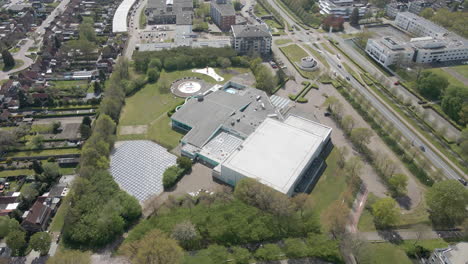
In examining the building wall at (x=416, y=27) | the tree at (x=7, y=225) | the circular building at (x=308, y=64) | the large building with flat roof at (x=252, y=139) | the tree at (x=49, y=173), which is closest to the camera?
the tree at (x=7, y=225)

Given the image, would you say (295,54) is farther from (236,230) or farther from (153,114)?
(236,230)

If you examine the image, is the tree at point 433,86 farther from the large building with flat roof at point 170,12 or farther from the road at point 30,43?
the road at point 30,43

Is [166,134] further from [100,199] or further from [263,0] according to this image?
[263,0]

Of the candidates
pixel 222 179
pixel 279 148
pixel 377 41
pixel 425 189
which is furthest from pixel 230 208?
pixel 377 41

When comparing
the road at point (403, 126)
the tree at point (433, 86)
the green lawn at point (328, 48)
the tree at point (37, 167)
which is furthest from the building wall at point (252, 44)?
the tree at point (37, 167)

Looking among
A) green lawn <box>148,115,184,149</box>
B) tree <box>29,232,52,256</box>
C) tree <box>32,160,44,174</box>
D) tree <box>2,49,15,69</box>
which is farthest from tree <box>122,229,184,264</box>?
tree <box>2,49,15,69</box>

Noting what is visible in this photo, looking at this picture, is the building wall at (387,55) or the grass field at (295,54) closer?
the grass field at (295,54)
